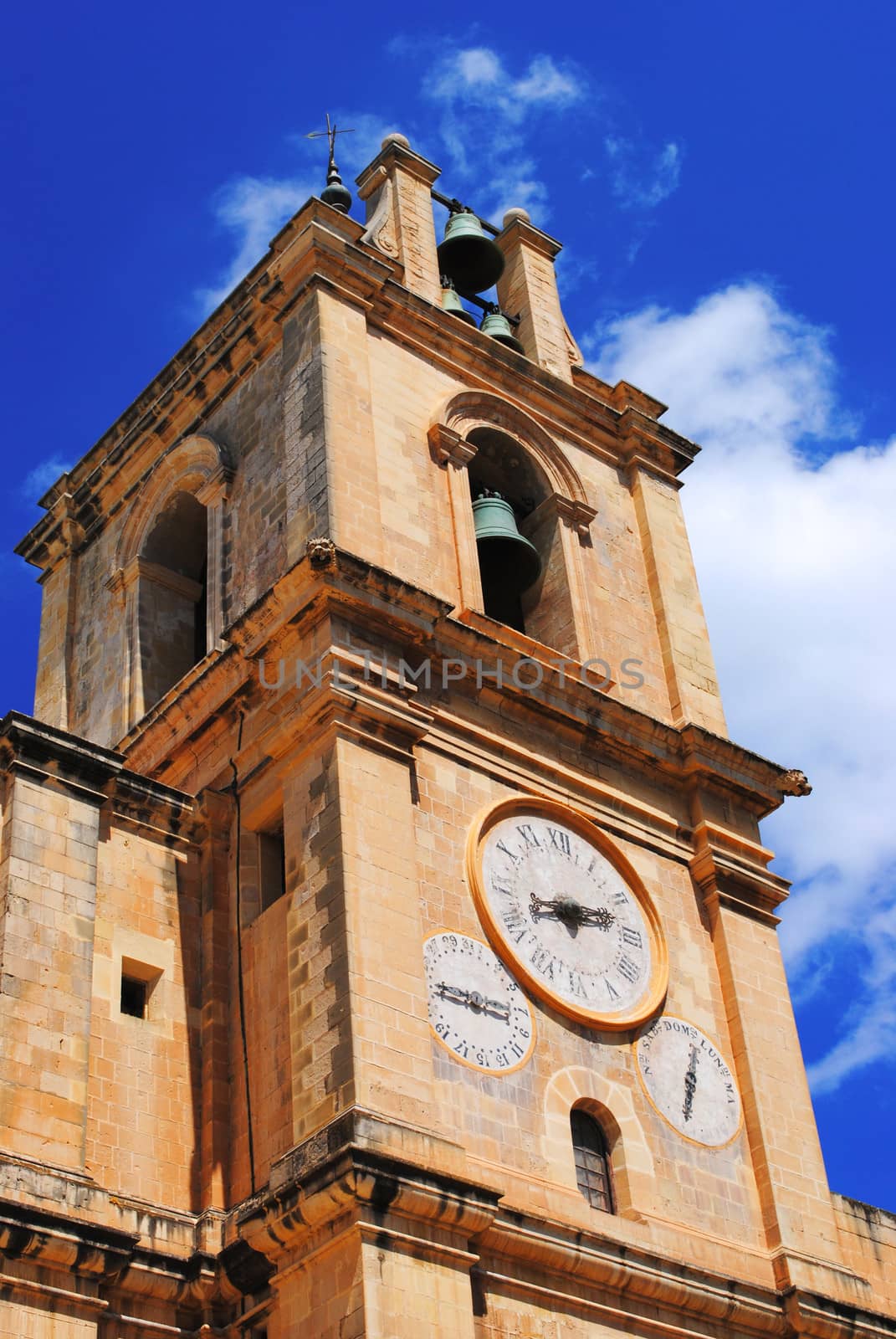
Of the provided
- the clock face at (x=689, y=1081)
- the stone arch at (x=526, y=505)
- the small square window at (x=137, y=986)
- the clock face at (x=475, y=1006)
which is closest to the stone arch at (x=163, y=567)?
the stone arch at (x=526, y=505)

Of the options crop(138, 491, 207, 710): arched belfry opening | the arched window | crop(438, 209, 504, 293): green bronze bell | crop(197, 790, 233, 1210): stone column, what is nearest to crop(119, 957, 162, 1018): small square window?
crop(197, 790, 233, 1210): stone column

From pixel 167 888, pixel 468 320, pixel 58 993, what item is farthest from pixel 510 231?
pixel 58 993

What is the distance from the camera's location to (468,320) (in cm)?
2902

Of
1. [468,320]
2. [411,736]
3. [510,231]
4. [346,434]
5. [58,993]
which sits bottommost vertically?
[58,993]

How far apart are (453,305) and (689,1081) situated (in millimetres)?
12287

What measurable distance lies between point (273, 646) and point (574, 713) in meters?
3.85

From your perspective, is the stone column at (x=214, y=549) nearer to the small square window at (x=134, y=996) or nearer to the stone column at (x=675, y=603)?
the small square window at (x=134, y=996)

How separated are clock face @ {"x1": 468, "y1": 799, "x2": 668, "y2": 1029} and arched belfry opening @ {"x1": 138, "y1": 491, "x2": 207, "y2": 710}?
20.1 feet

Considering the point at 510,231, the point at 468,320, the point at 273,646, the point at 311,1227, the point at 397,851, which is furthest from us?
the point at 510,231

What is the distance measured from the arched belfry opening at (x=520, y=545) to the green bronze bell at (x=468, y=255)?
449 centimetres

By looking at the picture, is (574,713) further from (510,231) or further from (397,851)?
(510,231)

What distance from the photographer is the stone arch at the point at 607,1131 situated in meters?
20.7

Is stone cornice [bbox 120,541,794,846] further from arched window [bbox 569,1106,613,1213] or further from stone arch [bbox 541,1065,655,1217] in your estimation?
arched window [bbox 569,1106,613,1213]

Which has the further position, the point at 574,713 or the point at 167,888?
the point at 574,713
